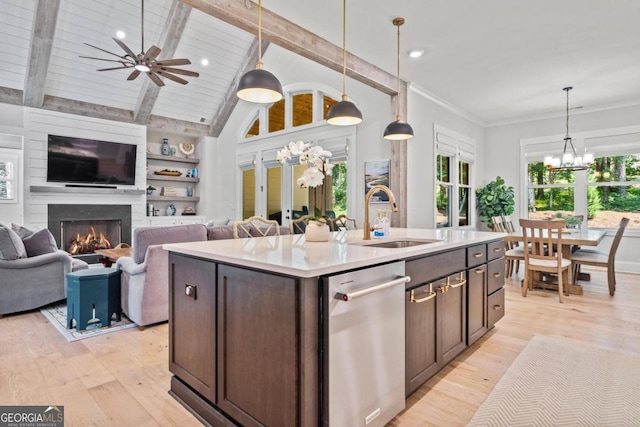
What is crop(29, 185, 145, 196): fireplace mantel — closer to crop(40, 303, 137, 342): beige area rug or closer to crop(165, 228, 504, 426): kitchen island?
crop(40, 303, 137, 342): beige area rug

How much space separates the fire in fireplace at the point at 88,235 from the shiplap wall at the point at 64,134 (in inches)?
15.2

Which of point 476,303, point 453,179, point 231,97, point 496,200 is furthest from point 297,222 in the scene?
point 231,97

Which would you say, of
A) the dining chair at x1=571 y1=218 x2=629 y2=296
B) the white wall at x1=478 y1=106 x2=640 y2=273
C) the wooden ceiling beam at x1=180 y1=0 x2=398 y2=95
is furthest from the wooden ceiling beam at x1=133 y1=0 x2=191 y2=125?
the dining chair at x1=571 y1=218 x2=629 y2=296

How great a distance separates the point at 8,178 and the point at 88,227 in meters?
1.51

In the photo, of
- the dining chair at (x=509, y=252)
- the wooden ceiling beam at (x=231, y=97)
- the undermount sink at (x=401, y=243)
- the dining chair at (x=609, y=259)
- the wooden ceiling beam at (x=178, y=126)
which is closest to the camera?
the undermount sink at (x=401, y=243)

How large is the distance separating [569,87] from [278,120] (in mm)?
5005

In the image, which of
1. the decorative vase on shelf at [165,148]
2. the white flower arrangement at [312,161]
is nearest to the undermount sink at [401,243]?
the white flower arrangement at [312,161]

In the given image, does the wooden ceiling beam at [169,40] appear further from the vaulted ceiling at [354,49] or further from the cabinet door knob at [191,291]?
the cabinet door knob at [191,291]

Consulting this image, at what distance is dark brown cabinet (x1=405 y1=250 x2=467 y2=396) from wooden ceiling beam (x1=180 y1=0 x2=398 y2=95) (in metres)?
2.62

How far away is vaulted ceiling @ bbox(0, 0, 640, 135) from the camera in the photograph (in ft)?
Answer: 11.0

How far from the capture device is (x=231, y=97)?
7941 mm

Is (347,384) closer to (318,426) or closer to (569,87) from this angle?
(318,426)

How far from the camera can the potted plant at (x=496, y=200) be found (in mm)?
6695

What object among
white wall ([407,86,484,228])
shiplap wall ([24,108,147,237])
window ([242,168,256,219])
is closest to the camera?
white wall ([407,86,484,228])
